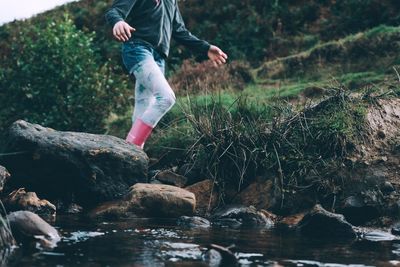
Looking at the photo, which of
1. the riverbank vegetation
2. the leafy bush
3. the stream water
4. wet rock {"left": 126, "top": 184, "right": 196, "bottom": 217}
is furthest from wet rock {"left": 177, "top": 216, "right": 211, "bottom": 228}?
the leafy bush

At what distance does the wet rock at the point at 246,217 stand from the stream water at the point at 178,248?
429mm

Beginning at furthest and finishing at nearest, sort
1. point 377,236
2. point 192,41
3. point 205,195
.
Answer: point 192,41 → point 205,195 → point 377,236

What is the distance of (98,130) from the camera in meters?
12.0

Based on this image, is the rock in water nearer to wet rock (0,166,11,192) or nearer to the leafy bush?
wet rock (0,166,11,192)

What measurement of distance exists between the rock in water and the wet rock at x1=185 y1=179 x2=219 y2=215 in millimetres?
636

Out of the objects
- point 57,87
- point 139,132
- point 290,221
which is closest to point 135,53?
point 139,132

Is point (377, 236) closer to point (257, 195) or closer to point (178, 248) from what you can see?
point (257, 195)

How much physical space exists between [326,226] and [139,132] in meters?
2.24

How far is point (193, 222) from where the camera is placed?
21.7 feet

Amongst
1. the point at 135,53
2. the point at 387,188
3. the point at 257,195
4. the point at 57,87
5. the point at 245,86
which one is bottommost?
the point at 257,195

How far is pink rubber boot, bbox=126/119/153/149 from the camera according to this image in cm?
746

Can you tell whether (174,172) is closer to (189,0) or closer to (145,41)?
(145,41)

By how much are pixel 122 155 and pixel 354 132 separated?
2391 mm

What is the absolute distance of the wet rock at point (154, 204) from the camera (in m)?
7.05
